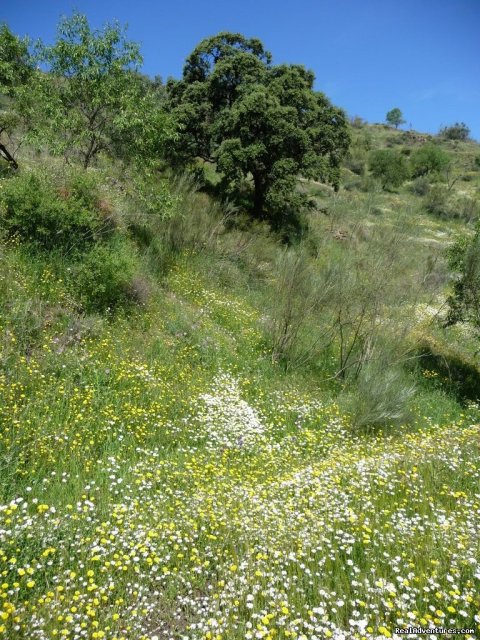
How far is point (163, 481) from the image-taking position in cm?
439

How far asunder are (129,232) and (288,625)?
8329 millimetres

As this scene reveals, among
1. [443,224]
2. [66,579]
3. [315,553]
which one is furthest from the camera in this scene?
[443,224]

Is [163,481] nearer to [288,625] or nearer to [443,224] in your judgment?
[288,625]

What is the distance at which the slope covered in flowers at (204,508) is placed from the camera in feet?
9.09

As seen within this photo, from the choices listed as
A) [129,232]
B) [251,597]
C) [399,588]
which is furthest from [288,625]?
[129,232]

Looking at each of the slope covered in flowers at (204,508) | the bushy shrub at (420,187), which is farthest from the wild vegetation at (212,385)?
the bushy shrub at (420,187)

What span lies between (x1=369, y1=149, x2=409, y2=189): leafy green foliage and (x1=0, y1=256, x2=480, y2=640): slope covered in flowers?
31.8 meters

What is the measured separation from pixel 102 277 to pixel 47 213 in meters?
1.55

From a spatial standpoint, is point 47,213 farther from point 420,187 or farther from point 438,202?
point 420,187

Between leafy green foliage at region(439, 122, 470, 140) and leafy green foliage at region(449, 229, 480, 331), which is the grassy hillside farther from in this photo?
leafy green foliage at region(439, 122, 470, 140)

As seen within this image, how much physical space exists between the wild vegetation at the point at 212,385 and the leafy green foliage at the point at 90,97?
6cm

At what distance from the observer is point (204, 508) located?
381 cm

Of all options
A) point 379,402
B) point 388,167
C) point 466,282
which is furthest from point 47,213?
point 388,167

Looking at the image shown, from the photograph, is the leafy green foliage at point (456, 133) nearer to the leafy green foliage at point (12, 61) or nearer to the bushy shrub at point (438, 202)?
the bushy shrub at point (438, 202)
